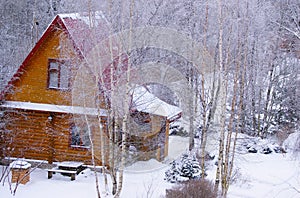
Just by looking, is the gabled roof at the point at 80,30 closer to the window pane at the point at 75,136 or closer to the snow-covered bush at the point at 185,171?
the window pane at the point at 75,136

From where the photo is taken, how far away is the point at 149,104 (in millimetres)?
12328

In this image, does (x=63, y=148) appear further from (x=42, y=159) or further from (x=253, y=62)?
(x=253, y=62)

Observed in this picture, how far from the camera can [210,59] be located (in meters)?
13.7

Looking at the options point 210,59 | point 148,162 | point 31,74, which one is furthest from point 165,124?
point 31,74

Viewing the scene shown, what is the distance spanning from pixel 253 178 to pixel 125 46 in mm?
6485

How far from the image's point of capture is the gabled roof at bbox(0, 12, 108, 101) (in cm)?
988

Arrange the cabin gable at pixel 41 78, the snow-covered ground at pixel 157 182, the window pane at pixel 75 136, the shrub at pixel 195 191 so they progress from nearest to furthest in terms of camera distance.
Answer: the shrub at pixel 195 191 < the snow-covered ground at pixel 157 182 < the cabin gable at pixel 41 78 < the window pane at pixel 75 136

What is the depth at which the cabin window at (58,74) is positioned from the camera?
37.2ft

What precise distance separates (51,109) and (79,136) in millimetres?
1263

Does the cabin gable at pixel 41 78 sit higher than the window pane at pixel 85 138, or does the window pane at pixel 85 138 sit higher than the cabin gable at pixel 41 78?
the cabin gable at pixel 41 78

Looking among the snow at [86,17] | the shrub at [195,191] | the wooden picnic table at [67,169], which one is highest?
the snow at [86,17]

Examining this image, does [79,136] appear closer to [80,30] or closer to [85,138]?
[85,138]

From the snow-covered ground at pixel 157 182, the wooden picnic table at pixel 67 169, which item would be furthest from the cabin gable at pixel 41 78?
the snow-covered ground at pixel 157 182

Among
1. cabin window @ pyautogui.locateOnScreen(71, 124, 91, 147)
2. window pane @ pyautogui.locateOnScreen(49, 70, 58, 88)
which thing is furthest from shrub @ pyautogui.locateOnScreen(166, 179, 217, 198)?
window pane @ pyautogui.locateOnScreen(49, 70, 58, 88)
